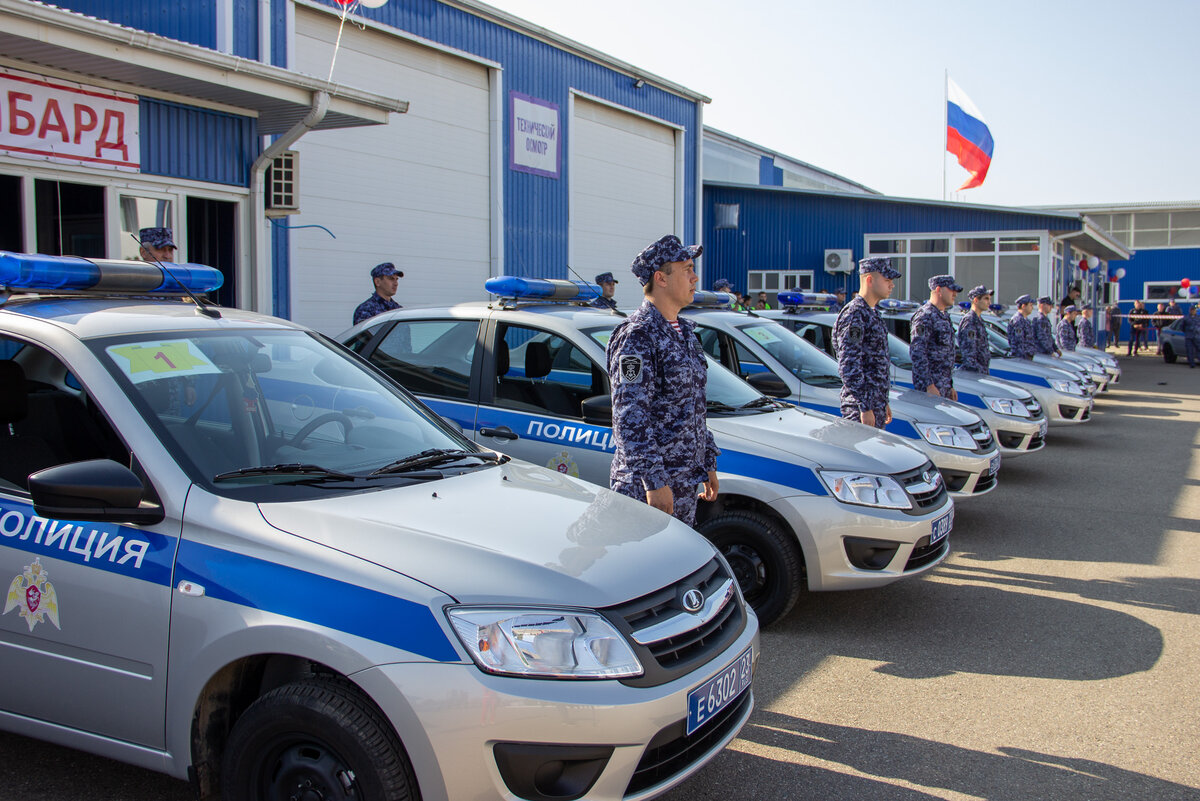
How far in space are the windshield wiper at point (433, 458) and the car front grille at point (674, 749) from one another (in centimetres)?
128

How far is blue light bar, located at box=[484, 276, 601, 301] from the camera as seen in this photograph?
5.84m

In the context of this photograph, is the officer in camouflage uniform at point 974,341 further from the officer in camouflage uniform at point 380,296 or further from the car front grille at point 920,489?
the officer in camouflage uniform at point 380,296

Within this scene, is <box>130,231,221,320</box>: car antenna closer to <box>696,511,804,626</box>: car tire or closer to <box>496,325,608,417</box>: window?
<box>496,325,608,417</box>: window

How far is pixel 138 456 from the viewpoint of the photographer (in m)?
2.84

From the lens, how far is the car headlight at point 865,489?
499cm

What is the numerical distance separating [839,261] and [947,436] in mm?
19340

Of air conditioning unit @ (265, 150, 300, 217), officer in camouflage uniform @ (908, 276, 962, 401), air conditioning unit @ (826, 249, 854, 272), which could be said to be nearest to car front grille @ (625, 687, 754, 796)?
officer in camouflage uniform @ (908, 276, 962, 401)

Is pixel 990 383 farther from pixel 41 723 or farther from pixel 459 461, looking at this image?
pixel 41 723

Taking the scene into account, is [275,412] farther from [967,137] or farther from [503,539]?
[967,137]

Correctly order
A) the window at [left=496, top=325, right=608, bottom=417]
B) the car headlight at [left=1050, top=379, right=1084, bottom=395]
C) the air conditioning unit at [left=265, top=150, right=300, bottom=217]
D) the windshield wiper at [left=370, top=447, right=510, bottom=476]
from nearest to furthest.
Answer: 1. the windshield wiper at [left=370, top=447, right=510, bottom=476]
2. the window at [left=496, top=325, right=608, bottom=417]
3. the air conditioning unit at [left=265, top=150, right=300, bottom=217]
4. the car headlight at [left=1050, top=379, right=1084, bottom=395]

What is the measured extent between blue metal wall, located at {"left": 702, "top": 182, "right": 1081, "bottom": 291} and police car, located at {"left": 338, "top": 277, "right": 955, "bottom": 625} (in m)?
20.9

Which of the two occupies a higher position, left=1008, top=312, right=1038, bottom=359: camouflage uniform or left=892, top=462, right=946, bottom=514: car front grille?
left=1008, top=312, right=1038, bottom=359: camouflage uniform

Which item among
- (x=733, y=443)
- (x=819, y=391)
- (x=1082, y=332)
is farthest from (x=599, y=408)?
(x=1082, y=332)

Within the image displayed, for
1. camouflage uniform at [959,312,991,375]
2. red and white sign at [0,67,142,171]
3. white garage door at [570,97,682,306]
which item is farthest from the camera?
white garage door at [570,97,682,306]
